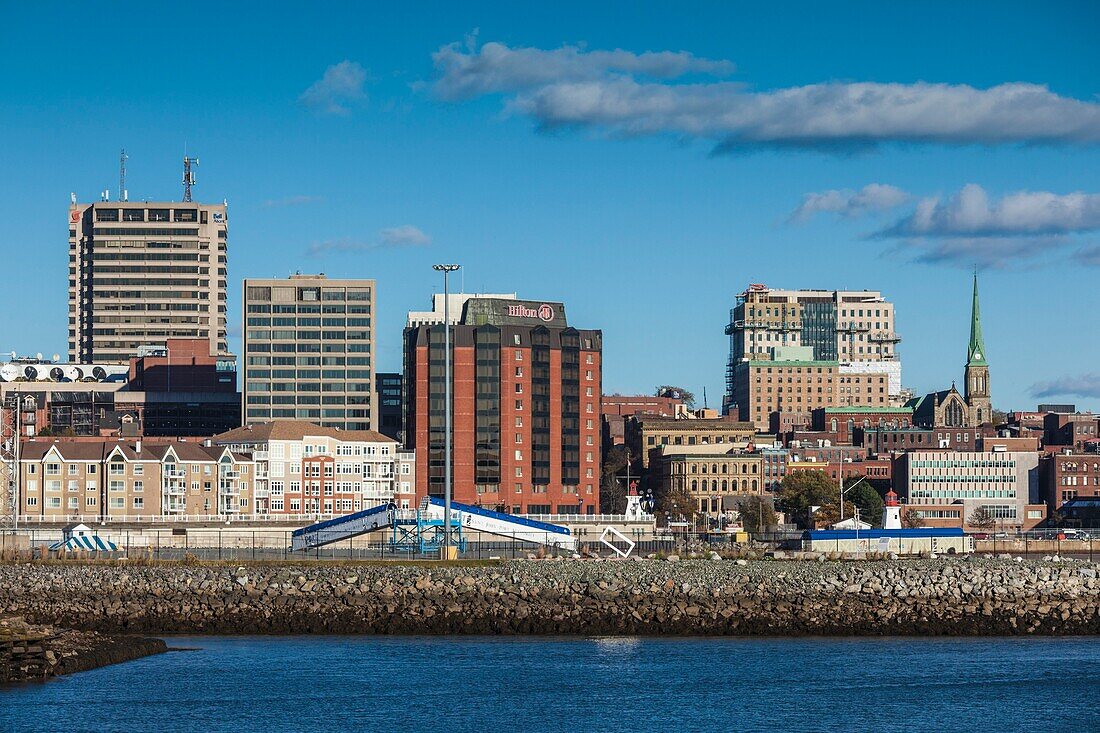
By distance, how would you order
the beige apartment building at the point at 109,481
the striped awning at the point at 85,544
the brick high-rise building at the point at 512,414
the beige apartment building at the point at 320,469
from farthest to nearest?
the brick high-rise building at the point at 512,414 → the beige apartment building at the point at 320,469 → the beige apartment building at the point at 109,481 → the striped awning at the point at 85,544

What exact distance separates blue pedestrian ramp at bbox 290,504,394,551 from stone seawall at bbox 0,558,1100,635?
3393cm

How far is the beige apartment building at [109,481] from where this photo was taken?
16012cm

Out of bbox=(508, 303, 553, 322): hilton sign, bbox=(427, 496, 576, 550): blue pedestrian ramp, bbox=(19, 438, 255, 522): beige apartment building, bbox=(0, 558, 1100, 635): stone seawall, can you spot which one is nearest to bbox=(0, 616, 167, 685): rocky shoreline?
bbox=(0, 558, 1100, 635): stone seawall

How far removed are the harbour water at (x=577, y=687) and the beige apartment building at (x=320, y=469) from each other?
118m

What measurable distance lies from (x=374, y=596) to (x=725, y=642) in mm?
12966

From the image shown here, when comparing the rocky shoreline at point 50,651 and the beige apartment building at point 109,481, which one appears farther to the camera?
the beige apartment building at point 109,481

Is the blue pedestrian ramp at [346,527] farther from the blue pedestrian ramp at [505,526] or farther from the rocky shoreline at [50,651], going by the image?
the rocky shoreline at [50,651]

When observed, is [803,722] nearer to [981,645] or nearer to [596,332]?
[981,645]

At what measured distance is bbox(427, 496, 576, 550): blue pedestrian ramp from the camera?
105688 mm

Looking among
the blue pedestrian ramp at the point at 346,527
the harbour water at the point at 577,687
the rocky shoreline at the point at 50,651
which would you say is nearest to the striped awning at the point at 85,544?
the blue pedestrian ramp at the point at 346,527

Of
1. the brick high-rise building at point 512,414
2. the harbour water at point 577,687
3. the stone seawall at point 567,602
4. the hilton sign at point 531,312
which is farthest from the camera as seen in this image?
the hilton sign at point 531,312

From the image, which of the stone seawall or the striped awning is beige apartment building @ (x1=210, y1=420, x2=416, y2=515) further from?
the stone seawall

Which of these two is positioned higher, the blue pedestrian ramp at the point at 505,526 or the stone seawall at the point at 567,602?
the blue pedestrian ramp at the point at 505,526

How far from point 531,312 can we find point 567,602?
127927 mm
